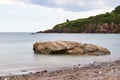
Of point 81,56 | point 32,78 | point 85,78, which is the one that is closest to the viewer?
point 85,78

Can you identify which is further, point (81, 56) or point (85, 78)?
point (81, 56)

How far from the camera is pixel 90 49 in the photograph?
163ft

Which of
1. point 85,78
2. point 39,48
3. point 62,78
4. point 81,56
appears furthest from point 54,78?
point 39,48

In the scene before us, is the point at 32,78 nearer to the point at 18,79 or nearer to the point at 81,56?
the point at 18,79

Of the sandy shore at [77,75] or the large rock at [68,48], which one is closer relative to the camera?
the sandy shore at [77,75]

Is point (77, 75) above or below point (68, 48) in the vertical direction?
below

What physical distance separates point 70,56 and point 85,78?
25423mm

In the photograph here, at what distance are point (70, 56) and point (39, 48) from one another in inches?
241

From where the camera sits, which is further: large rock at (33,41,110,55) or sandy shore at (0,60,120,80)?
large rock at (33,41,110,55)

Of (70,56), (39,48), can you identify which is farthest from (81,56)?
(39,48)

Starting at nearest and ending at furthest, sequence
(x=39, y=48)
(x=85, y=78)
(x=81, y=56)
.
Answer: (x=85, y=78)
(x=81, y=56)
(x=39, y=48)

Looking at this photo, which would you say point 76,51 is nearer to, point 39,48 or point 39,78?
point 39,48

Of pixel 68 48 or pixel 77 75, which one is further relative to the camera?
pixel 68 48

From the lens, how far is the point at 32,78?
929 inches
